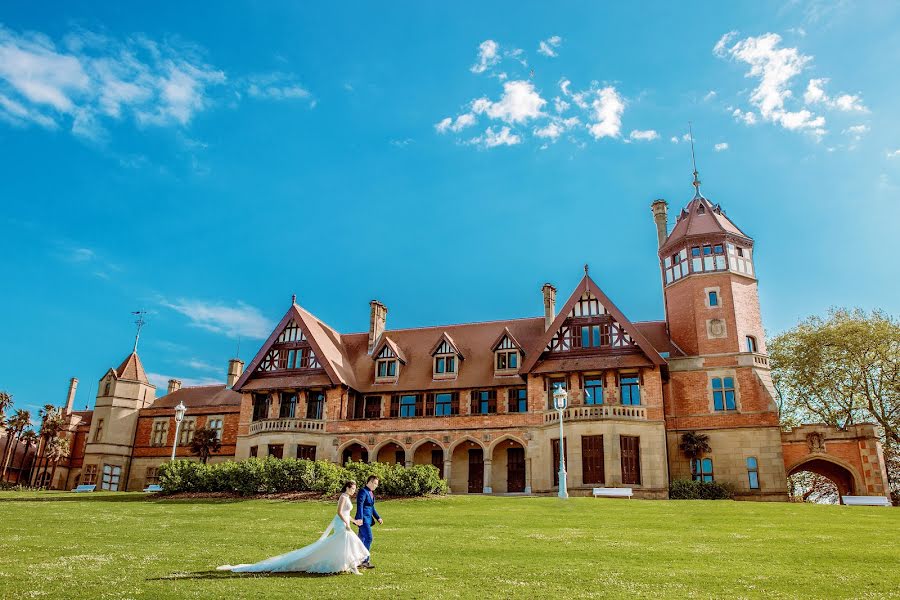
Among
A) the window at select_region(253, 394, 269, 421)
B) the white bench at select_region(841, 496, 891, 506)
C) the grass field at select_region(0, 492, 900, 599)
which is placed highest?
the window at select_region(253, 394, 269, 421)

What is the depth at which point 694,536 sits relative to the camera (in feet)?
50.4

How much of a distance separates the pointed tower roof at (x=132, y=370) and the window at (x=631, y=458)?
111ft

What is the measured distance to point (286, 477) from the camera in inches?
1062

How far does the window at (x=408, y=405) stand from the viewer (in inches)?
1534

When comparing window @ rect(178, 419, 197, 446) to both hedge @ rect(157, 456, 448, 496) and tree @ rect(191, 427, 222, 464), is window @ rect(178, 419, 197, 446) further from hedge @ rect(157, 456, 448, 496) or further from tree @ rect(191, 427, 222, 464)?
hedge @ rect(157, 456, 448, 496)

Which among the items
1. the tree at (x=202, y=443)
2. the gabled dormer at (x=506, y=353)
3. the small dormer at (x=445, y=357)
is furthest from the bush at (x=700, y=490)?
the tree at (x=202, y=443)

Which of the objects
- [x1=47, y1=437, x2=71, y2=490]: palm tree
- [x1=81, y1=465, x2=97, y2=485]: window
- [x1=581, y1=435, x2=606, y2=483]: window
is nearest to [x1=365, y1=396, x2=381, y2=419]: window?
[x1=581, y1=435, x2=606, y2=483]: window

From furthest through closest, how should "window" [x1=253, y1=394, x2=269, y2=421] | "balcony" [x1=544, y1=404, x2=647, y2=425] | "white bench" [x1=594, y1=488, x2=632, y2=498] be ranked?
"window" [x1=253, y1=394, x2=269, y2=421], "balcony" [x1=544, y1=404, x2=647, y2=425], "white bench" [x1=594, y1=488, x2=632, y2=498]

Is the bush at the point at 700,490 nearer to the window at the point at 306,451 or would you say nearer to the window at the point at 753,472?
the window at the point at 753,472

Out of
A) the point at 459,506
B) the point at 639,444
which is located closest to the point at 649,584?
the point at 459,506

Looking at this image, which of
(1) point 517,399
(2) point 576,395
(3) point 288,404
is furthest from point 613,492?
(3) point 288,404

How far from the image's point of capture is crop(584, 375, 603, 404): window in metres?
34.2

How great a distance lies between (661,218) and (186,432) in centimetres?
3407

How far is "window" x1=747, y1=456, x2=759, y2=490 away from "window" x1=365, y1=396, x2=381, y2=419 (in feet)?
64.9
